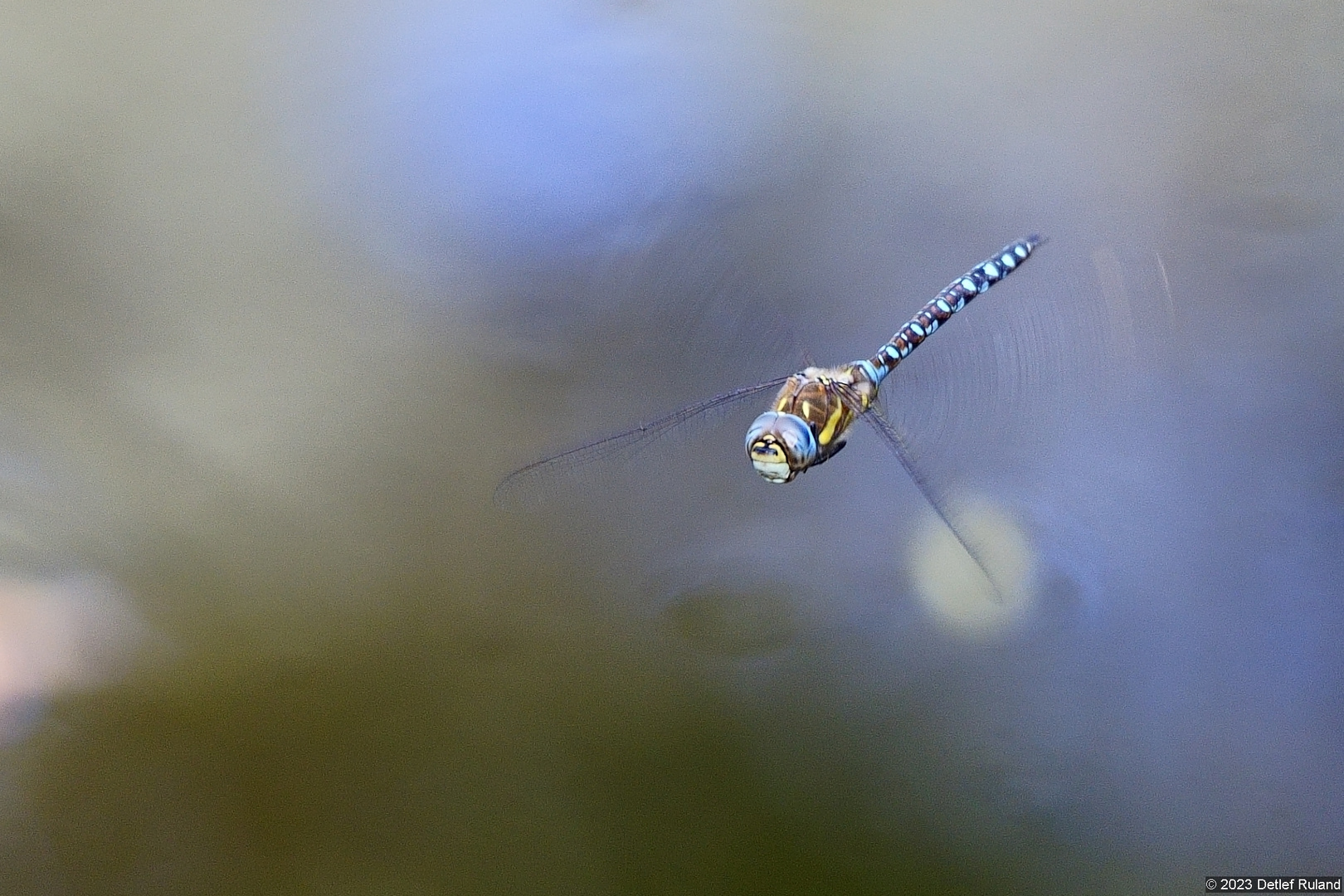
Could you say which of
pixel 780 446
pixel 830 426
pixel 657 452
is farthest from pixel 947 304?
pixel 657 452

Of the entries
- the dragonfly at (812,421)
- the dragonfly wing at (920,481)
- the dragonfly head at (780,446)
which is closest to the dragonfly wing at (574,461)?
the dragonfly at (812,421)

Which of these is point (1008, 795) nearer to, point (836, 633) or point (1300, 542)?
point (836, 633)

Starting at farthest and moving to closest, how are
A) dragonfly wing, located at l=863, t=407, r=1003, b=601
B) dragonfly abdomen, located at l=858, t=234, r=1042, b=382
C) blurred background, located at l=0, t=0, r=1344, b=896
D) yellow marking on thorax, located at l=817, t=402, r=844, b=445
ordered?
dragonfly abdomen, located at l=858, t=234, r=1042, b=382, yellow marking on thorax, located at l=817, t=402, r=844, b=445, dragonfly wing, located at l=863, t=407, r=1003, b=601, blurred background, located at l=0, t=0, r=1344, b=896

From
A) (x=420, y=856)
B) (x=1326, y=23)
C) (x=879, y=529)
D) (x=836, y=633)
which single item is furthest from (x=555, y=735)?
(x=1326, y=23)

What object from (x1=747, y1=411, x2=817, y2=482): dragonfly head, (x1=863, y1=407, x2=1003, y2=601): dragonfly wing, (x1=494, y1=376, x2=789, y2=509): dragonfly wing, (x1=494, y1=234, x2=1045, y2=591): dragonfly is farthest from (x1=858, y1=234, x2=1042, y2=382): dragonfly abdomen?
(x1=494, y1=376, x2=789, y2=509): dragonfly wing

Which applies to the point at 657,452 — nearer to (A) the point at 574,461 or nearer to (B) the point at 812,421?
(A) the point at 574,461

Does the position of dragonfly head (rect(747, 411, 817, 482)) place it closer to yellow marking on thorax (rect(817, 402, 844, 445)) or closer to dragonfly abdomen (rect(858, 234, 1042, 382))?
yellow marking on thorax (rect(817, 402, 844, 445))

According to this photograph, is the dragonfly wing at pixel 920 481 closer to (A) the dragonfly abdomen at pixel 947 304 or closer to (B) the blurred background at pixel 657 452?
(B) the blurred background at pixel 657 452
